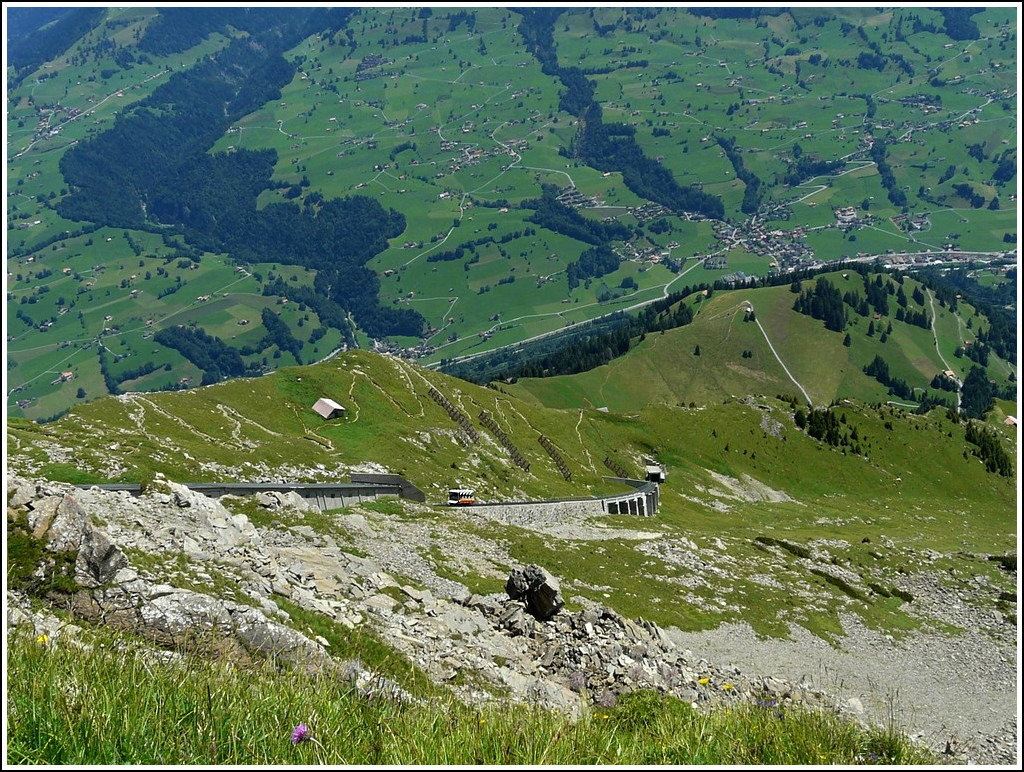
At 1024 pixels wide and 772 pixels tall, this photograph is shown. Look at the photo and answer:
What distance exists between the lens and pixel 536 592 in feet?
132

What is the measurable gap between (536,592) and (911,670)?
128 feet

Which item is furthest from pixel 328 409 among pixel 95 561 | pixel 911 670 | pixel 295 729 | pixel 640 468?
pixel 295 729

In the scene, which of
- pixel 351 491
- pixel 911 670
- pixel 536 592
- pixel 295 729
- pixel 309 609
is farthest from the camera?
pixel 351 491

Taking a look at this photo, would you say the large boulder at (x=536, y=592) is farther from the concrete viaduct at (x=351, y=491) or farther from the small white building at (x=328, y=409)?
the small white building at (x=328, y=409)

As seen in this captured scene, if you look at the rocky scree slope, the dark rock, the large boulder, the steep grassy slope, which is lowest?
the steep grassy slope

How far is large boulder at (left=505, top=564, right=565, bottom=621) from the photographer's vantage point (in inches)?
1555

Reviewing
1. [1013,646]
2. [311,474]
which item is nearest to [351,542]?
[311,474]

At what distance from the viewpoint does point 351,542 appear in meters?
55.0

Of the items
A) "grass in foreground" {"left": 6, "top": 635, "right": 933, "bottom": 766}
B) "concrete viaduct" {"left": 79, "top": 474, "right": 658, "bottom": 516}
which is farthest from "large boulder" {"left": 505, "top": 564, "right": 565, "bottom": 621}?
"grass in foreground" {"left": 6, "top": 635, "right": 933, "bottom": 766}

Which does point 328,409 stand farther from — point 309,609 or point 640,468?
point 309,609

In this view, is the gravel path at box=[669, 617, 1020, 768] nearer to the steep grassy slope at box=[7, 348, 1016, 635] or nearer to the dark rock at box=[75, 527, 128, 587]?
the steep grassy slope at box=[7, 348, 1016, 635]

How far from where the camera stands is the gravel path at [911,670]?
50.8 m

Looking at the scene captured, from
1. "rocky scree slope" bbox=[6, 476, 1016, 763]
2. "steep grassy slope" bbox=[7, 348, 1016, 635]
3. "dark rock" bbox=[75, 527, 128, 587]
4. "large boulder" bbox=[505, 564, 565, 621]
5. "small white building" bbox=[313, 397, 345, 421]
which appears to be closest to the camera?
"rocky scree slope" bbox=[6, 476, 1016, 763]

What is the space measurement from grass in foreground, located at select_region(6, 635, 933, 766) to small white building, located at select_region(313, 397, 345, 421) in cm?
9647
